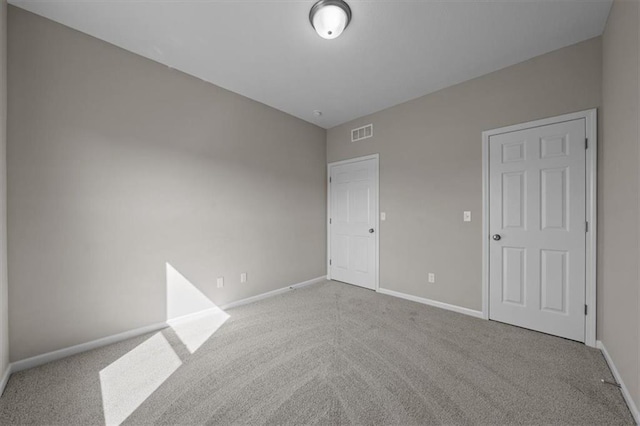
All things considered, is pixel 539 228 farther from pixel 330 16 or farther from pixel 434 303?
pixel 330 16

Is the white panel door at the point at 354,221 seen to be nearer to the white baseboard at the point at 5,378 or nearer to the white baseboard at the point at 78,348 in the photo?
the white baseboard at the point at 78,348

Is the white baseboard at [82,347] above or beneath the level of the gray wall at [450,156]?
beneath

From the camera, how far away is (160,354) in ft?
6.91

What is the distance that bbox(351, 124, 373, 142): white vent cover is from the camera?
153 inches

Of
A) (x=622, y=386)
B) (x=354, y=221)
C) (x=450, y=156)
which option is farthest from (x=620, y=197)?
(x=354, y=221)

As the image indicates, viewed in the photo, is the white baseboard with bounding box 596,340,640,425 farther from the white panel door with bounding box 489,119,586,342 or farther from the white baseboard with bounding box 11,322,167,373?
the white baseboard with bounding box 11,322,167,373

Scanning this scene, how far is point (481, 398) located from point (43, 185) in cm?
357

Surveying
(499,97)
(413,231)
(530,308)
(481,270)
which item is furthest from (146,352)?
(499,97)

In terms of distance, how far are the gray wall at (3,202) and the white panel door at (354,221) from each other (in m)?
3.59

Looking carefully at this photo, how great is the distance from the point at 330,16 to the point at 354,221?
278 cm

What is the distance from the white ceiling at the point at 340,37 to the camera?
190 cm

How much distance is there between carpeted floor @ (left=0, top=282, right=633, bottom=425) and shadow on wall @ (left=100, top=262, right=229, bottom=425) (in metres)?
0.02

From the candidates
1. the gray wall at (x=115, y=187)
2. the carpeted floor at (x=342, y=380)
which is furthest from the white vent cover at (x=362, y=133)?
the carpeted floor at (x=342, y=380)

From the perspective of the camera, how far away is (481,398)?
1.60 m
